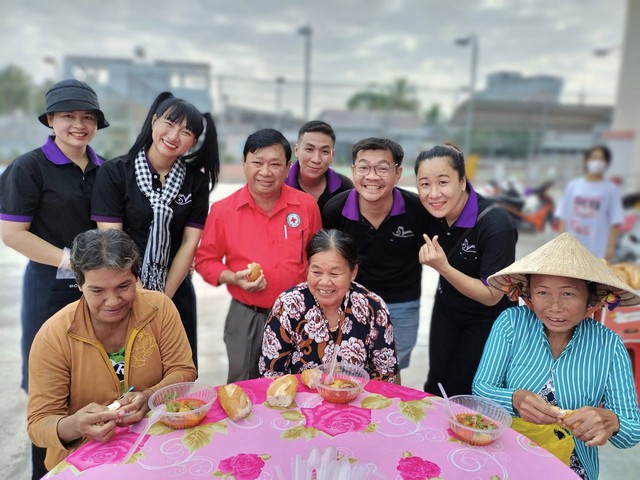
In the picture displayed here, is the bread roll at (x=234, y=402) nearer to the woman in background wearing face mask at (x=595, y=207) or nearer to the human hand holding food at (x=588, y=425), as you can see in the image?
the human hand holding food at (x=588, y=425)

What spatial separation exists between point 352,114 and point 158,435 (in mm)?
11682

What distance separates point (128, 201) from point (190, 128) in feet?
1.54

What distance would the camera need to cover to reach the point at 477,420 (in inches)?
59.2

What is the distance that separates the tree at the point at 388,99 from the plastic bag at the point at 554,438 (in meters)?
11.4

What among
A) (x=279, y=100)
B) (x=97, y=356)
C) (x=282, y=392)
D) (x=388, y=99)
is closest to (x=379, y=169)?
(x=282, y=392)

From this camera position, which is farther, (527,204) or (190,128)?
(527,204)

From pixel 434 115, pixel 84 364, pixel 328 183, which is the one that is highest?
pixel 434 115

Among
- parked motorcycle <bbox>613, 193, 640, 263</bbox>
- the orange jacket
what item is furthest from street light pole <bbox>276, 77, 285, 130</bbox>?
the orange jacket

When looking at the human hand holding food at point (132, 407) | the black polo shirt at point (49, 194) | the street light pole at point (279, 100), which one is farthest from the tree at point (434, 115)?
the human hand holding food at point (132, 407)

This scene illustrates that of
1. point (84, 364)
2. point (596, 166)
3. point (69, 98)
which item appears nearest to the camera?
point (84, 364)

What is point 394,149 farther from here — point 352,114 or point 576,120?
point 576,120

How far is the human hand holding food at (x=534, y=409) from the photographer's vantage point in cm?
153

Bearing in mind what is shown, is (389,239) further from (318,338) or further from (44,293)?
(44,293)

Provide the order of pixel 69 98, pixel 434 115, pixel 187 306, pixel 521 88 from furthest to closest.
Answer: pixel 521 88 < pixel 434 115 < pixel 187 306 < pixel 69 98
